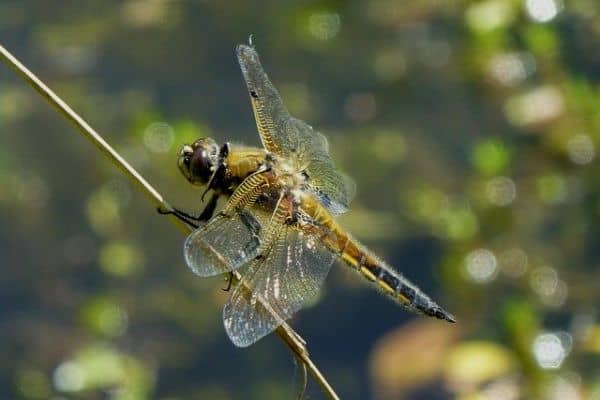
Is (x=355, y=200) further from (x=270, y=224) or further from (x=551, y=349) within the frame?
(x=270, y=224)

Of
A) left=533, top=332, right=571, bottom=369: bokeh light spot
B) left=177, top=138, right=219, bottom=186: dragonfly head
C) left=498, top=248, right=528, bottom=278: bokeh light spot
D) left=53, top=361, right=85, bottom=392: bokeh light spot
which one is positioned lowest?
left=53, top=361, right=85, bottom=392: bokeh light spot

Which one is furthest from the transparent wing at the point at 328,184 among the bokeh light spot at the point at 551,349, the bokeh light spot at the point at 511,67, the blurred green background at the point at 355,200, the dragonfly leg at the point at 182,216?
the bokeh light spot at the point at 511,67

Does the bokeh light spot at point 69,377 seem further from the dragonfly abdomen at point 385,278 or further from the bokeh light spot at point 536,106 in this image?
the bokeh light spot at point 536,106

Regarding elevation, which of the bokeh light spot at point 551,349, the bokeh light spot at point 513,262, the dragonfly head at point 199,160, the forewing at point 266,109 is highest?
the forewing at point 266,109

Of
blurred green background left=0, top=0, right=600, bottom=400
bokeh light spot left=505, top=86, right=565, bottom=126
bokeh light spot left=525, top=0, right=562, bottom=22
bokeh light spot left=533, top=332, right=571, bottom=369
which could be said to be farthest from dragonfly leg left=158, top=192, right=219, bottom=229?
bokeh light spot left=525, top=0, right=562, bottom=22

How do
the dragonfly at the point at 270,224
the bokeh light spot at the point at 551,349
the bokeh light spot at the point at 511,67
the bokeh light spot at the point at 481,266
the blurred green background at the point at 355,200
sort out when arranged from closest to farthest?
the dragonfly at the point at 270,224 < the bokeh light spot at the point at 551,349 < the blurred green background at the point at 355,200 < the bokeh light spot at the point at 481,266 < the bokeh light spot at the point at 511,67

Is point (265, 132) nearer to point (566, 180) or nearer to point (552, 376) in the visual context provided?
point (552, 376)

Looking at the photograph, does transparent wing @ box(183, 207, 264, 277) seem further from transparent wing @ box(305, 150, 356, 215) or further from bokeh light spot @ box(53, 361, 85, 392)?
bokeh light spot @ box(53, 361, 85, 392)
